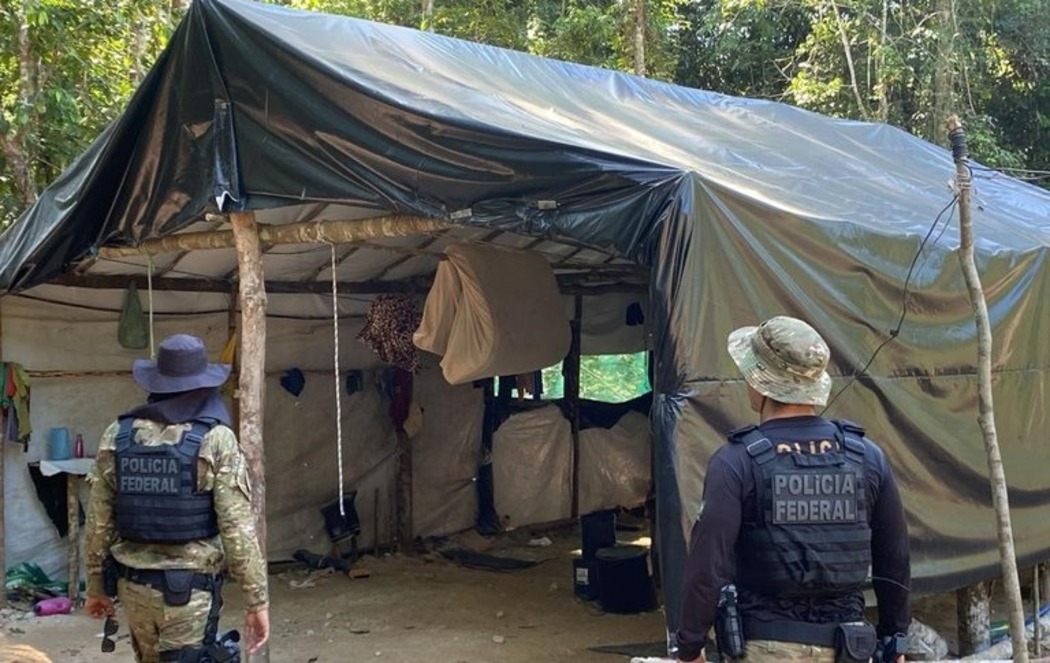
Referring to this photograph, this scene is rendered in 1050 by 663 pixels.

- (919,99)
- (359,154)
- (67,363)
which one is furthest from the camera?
(919,99)

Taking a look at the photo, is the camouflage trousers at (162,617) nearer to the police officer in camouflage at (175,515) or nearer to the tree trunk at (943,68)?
the police officer in camouflage at (175,515)

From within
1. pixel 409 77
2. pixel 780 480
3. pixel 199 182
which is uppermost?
pixel 409 77

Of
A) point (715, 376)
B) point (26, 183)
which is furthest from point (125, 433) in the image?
point (26, 183)

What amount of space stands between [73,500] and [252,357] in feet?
9.29

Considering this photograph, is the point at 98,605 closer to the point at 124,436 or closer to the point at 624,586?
the point at 124,436

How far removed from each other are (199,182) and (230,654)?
2401 millimetres

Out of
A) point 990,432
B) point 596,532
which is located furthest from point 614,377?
point 990,432

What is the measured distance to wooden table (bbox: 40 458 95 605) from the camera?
6.83m

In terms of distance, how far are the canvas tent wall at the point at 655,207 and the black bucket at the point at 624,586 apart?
7.84 feet

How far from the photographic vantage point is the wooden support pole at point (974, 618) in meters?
5.32

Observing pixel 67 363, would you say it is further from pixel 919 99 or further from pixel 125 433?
pixel 919 99

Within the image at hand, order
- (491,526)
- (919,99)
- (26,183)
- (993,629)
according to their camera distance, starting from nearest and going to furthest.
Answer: (993,629) → (26,183) → (491,526) → (919,99)

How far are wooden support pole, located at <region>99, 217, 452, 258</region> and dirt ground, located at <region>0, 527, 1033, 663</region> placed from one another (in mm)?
2145

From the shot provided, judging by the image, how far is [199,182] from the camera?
16.4ft
